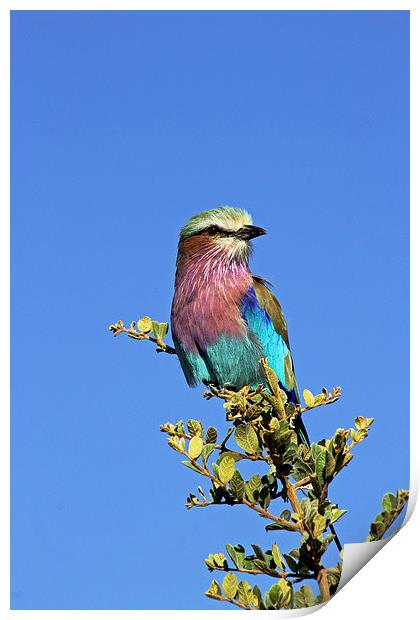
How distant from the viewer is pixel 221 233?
7.05 ft

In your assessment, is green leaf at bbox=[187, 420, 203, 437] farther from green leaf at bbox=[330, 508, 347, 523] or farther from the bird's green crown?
the bird's green crown

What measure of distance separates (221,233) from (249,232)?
8 cm

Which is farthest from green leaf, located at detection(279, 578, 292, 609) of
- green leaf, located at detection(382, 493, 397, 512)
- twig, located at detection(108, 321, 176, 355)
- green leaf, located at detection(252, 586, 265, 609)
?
twig, located at detection(108, 321, 176, 355)

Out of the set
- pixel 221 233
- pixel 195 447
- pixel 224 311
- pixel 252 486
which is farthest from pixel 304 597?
pixel 221 233

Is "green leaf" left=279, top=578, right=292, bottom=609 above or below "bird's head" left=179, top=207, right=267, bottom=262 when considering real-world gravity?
below

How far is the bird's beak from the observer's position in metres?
2.08

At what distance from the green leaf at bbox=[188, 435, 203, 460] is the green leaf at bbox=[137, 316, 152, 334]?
1.27 feet

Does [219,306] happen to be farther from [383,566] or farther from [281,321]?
[383,566]

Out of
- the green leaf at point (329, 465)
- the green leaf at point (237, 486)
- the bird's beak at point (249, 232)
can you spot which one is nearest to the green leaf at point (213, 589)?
the green leaf at point (237, 486)

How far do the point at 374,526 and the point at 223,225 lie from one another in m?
0.96
